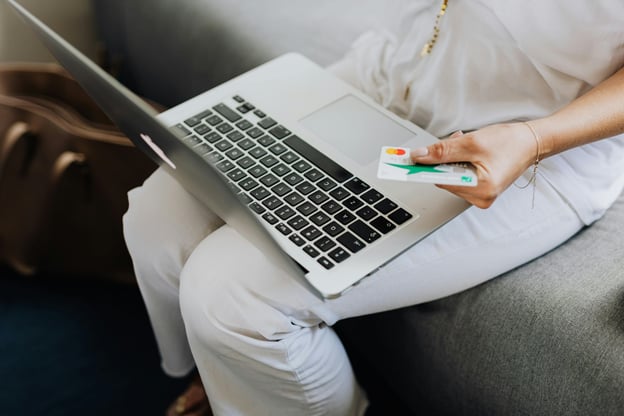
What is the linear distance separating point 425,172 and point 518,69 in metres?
0.21

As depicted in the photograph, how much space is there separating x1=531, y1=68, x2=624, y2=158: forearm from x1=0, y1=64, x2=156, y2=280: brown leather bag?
2.17ft

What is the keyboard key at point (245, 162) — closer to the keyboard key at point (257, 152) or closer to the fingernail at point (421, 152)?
the keyboard key at point (257, 152)

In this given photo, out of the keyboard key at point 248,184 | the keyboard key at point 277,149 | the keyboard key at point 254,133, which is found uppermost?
the keyboard key at point 254,133

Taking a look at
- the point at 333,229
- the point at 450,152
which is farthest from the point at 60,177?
the point at 450,152

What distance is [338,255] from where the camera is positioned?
735mm

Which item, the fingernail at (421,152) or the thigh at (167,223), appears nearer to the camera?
the fingernail at (421,152)

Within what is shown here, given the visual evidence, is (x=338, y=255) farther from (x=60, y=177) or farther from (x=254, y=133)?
(x=60, y=177)

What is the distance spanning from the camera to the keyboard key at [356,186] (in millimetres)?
809

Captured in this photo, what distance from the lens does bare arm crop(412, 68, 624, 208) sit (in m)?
0.73

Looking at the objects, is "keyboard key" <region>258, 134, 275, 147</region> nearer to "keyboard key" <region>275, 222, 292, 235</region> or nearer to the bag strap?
"keyboard key" <region>275, 222, 292, 235</region>

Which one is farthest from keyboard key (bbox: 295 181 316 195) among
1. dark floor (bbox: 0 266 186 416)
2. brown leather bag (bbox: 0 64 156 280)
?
dark floor (bbox: 0 266 186 416)

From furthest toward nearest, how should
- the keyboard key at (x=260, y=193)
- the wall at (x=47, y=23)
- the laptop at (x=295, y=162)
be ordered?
the wall at (x=47, y=23), the keyboard key at (x=260, y=193), the laptop at (x=295, y=162)

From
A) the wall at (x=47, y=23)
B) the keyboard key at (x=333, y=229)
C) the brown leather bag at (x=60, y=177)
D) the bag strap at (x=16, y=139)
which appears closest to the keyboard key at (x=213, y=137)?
the keyboard key at (x=333, y=229)

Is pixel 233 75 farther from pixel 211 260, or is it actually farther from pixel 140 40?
pixel 211 260
